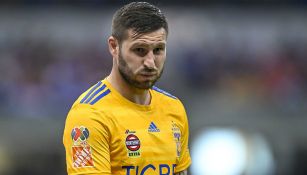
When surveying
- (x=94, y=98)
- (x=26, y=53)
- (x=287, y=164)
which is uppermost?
(x=26, y=53)

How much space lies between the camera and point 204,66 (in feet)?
48.7

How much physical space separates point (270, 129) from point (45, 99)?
4139mm

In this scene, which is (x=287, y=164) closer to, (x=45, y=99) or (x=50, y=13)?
(x=45, y=99)

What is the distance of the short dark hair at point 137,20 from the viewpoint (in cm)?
447

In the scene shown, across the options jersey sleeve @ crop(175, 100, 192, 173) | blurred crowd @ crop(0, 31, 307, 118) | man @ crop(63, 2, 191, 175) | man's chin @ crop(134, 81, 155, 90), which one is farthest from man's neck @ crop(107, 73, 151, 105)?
blurred crowd @ crop(0, 31, 307, 118)

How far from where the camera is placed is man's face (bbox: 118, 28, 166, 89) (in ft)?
14.7

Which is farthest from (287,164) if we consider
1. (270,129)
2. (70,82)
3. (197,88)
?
(70,82)

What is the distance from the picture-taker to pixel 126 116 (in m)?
4.62

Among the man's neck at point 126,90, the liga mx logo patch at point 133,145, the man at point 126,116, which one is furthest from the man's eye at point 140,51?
the liga mx logo patch at point 133,145

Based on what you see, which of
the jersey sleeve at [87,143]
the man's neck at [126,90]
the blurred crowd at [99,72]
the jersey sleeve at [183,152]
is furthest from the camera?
the blurred crowd at [99,72]

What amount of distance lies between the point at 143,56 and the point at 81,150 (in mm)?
664

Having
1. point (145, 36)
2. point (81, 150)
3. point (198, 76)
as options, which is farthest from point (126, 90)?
point (198, 76)

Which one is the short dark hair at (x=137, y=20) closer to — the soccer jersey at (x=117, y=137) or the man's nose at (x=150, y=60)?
the man's nose at (x=150, y=60)

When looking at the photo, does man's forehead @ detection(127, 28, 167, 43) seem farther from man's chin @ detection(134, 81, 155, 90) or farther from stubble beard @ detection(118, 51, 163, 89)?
man's chin @ detection(134, 81, 155, 90)
